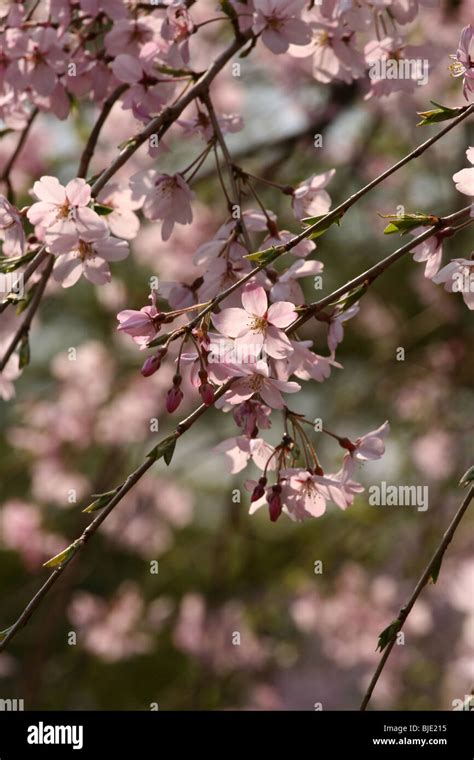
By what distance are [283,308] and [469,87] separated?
0.36 m

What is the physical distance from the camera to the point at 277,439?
3.91 meters

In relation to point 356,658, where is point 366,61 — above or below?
above

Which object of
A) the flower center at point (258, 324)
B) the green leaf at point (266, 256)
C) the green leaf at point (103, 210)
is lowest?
the flower center at point (258, 324)

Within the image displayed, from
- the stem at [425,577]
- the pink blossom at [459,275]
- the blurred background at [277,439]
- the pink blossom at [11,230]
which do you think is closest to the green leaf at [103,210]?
the pink blossom at [11,230]

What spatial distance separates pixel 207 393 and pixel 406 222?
11.6 inches

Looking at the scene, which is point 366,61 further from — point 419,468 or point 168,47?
point 419,468

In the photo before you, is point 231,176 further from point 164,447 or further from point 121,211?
point 164,447

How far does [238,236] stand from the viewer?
1.33m

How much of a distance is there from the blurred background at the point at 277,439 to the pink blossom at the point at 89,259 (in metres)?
1.69

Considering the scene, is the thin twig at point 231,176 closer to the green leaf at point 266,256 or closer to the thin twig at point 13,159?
the green leaf at point 266,256

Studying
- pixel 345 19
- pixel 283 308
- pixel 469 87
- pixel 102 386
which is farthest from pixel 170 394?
pixel 102 386

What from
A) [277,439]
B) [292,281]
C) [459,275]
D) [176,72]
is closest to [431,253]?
[459,275]

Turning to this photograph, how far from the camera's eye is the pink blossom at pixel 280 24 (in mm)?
1400

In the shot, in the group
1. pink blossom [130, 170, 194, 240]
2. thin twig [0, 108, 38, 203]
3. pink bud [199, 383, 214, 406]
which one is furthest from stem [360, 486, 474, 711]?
thin twig [0, 108, 38, 203]
